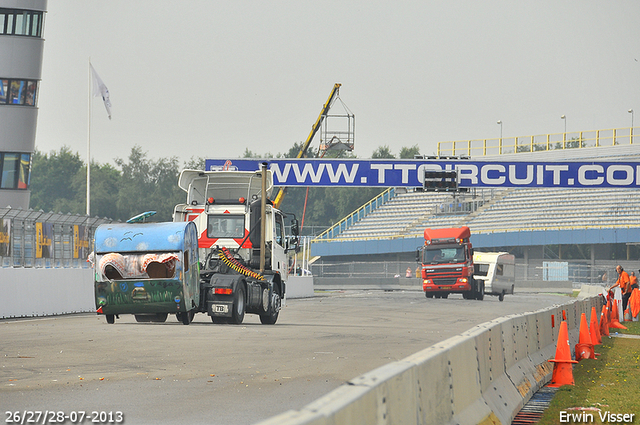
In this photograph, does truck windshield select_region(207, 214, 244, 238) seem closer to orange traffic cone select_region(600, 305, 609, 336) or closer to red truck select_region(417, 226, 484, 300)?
orange traffic cone select_region(600, 305, 609, 336)

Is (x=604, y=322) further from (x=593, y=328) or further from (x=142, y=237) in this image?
(x=142, y=237)

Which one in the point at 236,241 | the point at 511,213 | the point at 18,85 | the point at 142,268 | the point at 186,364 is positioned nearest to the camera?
the point at 186,364

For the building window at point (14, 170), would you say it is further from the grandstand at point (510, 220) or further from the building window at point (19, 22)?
the grandstand at point (510, 220)

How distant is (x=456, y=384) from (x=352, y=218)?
74958 millimetres

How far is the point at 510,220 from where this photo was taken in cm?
7012

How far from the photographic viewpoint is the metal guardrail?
2288 cm

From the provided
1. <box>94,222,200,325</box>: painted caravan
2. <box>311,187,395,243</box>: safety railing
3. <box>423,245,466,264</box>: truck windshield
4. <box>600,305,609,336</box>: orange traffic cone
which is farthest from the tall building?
<box>311,187,395,243</box>: safety railing

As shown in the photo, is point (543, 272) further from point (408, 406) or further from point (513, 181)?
point (408, 406)

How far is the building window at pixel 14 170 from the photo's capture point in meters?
43.6

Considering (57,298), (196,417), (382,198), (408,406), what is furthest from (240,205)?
(382,198)

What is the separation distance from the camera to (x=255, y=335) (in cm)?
1744

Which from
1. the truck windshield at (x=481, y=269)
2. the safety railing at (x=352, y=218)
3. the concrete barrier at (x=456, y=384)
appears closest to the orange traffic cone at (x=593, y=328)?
the concrete barrier at (x=456, y=384)

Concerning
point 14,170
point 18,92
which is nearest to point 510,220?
point 14,170

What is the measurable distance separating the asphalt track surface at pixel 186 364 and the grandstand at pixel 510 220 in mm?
41848
